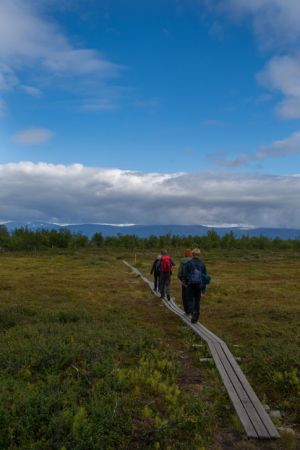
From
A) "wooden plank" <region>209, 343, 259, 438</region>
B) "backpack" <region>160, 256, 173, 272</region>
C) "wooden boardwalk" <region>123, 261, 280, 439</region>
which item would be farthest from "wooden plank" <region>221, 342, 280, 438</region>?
"backpack" <region>160, 256, 173, 272</region>

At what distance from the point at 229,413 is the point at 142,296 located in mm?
14748

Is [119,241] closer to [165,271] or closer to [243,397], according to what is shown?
[165,271]

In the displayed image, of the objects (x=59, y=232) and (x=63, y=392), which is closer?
(x=63, y=392)

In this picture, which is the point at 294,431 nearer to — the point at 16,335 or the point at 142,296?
the point at 16,335

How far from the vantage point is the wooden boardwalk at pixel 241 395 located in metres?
6.07

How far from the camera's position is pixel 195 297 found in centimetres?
1362

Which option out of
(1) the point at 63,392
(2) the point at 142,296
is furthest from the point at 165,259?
(1) the point at 63,392

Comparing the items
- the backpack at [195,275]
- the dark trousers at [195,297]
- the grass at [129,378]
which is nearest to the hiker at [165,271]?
the grass at [129,378]

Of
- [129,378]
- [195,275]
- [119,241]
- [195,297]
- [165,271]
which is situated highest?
[195,275]

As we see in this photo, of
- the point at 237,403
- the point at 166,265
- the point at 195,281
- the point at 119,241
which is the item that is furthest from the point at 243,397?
the point at 119,241

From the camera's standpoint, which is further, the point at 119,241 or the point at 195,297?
the point at 119,241

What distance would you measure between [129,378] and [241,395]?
221cm

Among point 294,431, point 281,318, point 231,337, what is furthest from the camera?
point 281,318

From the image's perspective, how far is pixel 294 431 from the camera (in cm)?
631
